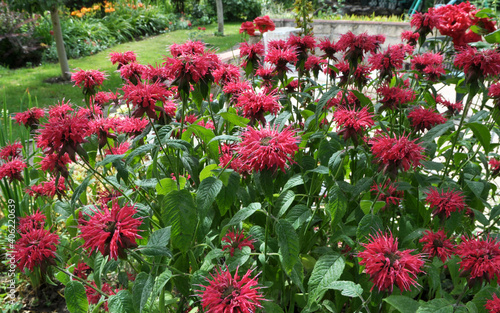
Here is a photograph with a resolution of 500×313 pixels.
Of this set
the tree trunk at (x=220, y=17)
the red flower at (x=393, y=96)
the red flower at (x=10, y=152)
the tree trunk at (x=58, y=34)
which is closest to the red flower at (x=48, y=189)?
the red flower at (x=10, y=152)

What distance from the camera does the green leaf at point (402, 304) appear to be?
994mm

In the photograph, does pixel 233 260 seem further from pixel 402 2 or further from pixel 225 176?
pixel 402 2

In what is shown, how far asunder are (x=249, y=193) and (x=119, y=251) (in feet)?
1.85

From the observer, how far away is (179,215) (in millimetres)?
1067

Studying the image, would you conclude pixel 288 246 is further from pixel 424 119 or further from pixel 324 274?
pixel 424 119

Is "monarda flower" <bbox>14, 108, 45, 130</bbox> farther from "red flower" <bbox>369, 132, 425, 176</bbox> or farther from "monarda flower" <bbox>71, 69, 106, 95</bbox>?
"red flower" <bbox>369, 132, 425, 176</bbox>

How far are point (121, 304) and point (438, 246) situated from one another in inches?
37.9

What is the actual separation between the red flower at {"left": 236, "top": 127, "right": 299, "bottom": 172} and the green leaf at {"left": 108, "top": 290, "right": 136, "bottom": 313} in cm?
55

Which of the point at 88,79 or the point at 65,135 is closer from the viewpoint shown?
the point at 65,135

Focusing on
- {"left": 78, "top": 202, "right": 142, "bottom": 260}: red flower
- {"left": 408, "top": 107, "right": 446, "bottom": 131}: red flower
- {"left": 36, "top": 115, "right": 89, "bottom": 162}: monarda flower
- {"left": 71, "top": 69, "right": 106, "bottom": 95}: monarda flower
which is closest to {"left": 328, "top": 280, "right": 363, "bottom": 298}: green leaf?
{"left": 78, "top": 202, "right": 142, "bottom": 260}: red flower

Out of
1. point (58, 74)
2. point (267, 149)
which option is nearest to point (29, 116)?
point (267, 149)

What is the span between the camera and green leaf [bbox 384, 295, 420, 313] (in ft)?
3.26

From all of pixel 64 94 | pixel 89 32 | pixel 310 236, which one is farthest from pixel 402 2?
pixel 310 236

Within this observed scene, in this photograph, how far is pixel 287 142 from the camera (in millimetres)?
1027
